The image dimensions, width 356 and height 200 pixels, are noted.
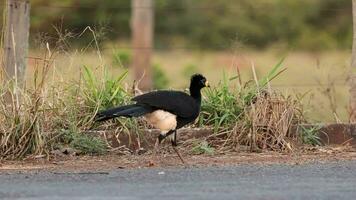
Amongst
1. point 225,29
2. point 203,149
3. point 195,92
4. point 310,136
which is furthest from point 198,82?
point 225,29

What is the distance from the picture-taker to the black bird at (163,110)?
34.3ft

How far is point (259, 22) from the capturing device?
112 ft

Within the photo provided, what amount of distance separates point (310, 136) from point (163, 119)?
2.10 m

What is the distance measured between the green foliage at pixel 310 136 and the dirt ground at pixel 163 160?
0.21 m

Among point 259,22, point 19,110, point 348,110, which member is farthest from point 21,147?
point 259,22

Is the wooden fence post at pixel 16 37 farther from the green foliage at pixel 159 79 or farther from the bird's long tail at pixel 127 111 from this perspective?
the green foliage at pixel 159 79

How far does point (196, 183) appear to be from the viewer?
8859 millimetres

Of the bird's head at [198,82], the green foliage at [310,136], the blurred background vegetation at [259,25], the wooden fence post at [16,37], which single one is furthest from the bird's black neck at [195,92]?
the blurred background vegetation at [259,25]

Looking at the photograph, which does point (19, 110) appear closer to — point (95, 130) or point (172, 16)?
point (95, 130)

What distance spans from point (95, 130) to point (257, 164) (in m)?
2.13

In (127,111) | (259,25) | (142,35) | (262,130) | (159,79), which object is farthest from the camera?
(259,25)

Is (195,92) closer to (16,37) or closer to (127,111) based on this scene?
(127,111)

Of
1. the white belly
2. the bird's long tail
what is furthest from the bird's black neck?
the bird's long tail

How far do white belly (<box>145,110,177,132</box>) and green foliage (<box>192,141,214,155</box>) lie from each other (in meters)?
0.76
